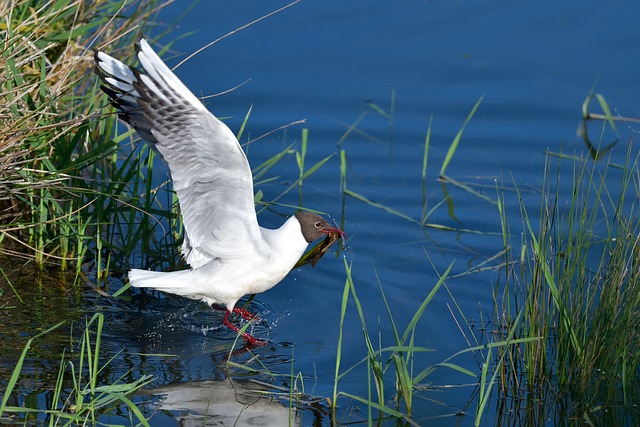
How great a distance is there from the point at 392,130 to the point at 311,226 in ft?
7.74

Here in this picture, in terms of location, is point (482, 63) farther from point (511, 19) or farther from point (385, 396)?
point (385, 396)

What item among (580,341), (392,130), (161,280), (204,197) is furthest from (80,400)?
(392,130)

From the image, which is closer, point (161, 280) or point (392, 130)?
point (161, 280)

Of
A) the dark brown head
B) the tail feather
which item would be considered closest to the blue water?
the tail feather

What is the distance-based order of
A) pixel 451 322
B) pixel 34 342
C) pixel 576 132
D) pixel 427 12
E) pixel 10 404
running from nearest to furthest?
pixel 10 404 → pixel 34 342 → pixel 451 322 → pixel 576 132 → pixel 427 12

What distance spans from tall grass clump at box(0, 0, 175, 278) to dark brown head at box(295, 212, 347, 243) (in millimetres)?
781

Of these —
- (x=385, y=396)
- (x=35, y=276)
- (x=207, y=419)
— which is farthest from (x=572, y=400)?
(x=35, y=276)

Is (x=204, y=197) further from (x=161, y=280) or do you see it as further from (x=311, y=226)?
(x=311, y=226)

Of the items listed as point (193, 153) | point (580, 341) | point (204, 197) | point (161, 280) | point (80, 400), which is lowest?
point (580, 341)

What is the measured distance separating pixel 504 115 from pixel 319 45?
5.32ft

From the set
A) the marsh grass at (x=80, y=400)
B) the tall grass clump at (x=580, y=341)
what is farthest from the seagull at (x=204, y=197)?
the tall grass clump at (x=580, y=341)

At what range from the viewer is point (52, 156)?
5629 mm

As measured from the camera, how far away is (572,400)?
14.8 ft

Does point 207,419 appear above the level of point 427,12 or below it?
below
